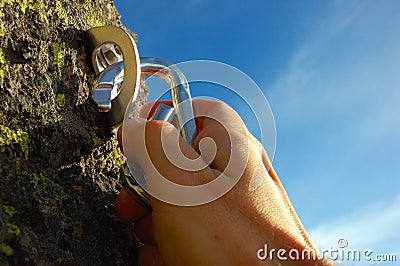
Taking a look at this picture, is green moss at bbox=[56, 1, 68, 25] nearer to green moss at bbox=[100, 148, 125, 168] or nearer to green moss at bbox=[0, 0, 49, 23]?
green moss at bbox=[0, 0, 49, 23]

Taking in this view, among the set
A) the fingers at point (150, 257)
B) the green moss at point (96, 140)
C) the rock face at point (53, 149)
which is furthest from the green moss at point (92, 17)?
the fingers at point (150, 257)

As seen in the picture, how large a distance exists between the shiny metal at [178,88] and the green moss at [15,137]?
0.31 metres

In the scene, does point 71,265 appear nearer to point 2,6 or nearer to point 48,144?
point 48,144

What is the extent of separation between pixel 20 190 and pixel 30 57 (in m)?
0.26

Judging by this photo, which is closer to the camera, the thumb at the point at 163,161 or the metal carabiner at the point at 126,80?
the thumb at the point at 163,161

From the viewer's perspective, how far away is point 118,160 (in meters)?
1.28

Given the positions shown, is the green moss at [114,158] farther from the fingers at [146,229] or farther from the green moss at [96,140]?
the fingers at [146,229]

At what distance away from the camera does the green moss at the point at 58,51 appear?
1078 mm

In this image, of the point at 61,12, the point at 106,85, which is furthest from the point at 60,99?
the point at 61,12

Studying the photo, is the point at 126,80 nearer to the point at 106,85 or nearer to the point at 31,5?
the point at 106,85

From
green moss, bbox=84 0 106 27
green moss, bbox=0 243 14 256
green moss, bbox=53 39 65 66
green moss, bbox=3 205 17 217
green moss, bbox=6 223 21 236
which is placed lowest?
green moss, bbox=0 243 14 256

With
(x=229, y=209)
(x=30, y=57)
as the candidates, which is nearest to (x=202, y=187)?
(x=229, y=209)

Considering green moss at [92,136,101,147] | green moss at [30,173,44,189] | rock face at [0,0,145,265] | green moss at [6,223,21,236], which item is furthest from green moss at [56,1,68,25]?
green moss at [6,223,21,236]

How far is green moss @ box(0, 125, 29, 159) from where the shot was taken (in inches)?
35.1
